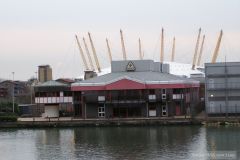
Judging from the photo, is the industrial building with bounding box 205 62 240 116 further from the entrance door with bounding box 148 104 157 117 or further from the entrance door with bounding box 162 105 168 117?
the entrance door with bounding box 148 104 157 117

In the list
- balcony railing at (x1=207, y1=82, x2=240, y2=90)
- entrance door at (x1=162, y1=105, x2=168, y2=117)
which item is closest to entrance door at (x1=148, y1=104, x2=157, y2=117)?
entrance door at (x1=162, y1=105, x2=168, y2=117)

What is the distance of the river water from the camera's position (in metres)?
31.1

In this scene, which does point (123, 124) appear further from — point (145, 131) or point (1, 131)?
point (1, 131)

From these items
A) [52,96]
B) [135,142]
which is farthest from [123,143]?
[52,96]

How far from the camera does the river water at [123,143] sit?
1225 inches

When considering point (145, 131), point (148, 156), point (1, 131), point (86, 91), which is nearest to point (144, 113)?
point (86, 91)

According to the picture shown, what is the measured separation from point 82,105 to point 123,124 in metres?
6.81

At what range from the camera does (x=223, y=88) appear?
171 ft

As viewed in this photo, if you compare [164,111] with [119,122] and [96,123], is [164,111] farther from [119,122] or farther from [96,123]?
[96,123]

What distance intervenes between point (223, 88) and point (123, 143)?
60.0ft

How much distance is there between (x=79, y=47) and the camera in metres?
111

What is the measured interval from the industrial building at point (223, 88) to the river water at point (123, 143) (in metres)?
6.32

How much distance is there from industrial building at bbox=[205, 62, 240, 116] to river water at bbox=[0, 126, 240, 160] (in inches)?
249

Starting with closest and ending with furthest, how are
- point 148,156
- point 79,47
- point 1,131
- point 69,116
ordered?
point 148,156 → point 1,131 → point 69,116 → point 79,47
